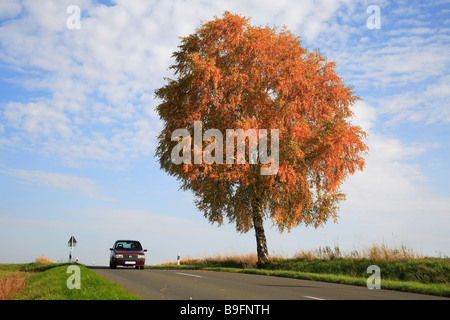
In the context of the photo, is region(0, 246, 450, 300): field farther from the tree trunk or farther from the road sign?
the road sign

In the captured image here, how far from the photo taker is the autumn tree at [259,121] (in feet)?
81.4

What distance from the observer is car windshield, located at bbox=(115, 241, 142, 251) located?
26547 mm

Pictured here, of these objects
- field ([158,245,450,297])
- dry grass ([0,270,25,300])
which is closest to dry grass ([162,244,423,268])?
field ([158,245,450,297])

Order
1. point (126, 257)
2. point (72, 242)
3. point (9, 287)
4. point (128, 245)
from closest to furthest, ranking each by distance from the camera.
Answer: point (9, 287)
point (126, 257)
point (128, 245)
point (72, 242)

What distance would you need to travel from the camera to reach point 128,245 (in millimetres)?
26984

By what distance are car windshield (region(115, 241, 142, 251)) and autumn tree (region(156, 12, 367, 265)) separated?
196 inches

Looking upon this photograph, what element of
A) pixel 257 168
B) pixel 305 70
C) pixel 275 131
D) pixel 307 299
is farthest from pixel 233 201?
pixel 307 299

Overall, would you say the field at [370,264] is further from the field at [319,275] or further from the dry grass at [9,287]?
the dry grass at [9,287]

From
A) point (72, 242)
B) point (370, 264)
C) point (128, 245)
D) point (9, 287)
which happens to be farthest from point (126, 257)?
point (370, 264)

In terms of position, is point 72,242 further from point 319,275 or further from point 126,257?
point 319,275

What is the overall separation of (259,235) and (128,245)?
8436mm

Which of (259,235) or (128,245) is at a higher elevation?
(259,235)
